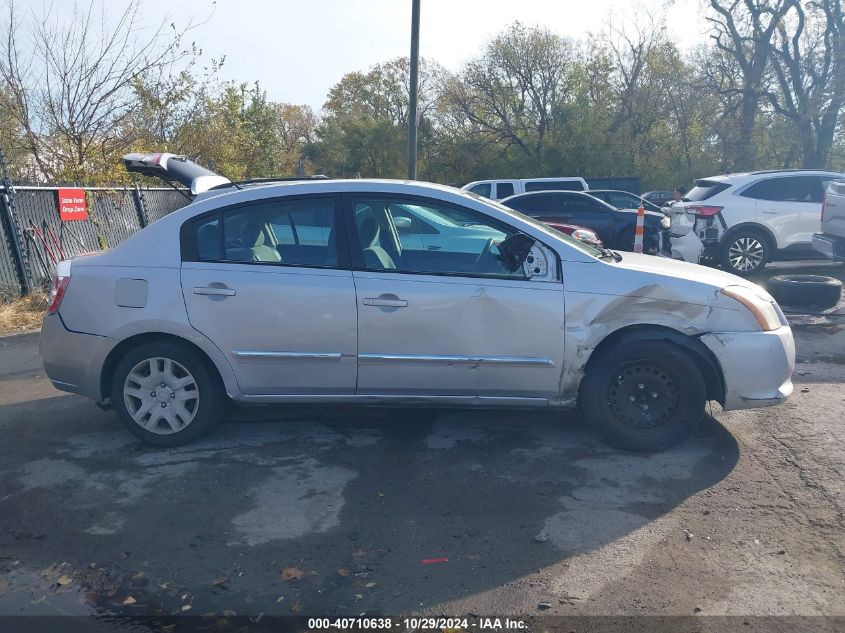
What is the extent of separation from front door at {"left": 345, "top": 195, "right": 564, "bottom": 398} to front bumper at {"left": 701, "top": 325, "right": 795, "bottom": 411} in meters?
1.01

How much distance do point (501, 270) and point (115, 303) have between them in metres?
2.52

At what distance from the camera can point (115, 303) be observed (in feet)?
15.6

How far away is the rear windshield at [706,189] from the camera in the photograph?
40.1 ft

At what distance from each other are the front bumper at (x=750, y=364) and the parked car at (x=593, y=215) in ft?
31.8

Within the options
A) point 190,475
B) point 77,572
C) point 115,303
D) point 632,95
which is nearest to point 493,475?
point 190,475

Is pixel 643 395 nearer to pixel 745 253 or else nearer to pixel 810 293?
pixel 810 293

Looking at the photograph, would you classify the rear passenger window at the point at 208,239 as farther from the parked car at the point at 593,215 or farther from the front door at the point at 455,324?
the parked car at the point at 593,215

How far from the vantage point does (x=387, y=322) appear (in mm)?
4613

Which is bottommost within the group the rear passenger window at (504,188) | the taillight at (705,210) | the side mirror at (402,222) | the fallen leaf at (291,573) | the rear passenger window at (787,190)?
the fallen leaf at (291,573)

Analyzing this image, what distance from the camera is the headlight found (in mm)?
4590

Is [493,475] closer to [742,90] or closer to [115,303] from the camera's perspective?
[115,303]

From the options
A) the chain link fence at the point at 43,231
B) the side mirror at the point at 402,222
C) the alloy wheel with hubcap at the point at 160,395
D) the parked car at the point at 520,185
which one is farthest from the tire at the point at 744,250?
the chain link fence at the point at 43,231

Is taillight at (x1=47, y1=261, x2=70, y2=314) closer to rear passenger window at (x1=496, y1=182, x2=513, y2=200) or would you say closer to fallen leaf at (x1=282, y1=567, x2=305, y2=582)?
fallen leaf at (x1=282, y1=567, x2=305, y2=582)

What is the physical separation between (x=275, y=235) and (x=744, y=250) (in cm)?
952
